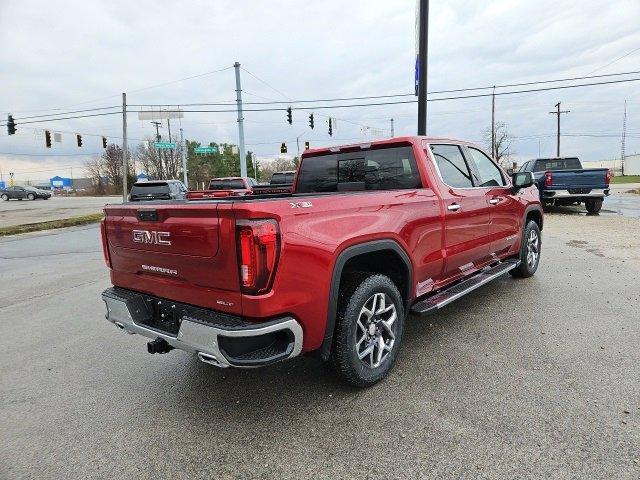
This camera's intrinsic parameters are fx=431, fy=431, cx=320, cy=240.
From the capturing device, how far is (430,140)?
13.8ft

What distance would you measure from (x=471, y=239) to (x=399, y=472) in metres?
2.71

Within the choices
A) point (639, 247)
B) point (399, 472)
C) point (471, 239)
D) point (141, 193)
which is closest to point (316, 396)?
point (399, 472)

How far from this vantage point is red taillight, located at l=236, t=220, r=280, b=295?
7.84 feet

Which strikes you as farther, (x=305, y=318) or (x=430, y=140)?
(x=430, y=140)

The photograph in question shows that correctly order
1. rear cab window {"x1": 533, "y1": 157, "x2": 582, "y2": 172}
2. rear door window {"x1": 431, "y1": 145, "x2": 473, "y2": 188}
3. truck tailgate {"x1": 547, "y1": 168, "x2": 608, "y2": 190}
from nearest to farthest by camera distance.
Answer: rear door window {"x1": 431, "y1": 145, "x2": 473, "y2": 188}, truck tailgate {"x1": 547, "y1": 168, "x2": 608, "y2": 190}, rear cab window {"x1": 533, "y1": 157, "x2": 582, "y2": 172}

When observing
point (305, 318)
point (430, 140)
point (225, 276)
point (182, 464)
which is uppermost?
point (430, 140)

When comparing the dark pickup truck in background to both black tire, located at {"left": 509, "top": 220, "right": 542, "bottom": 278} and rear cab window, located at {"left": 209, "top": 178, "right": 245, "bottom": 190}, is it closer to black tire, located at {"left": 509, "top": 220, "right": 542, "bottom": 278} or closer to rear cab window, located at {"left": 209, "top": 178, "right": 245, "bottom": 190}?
black tire, located at {"left": 509, "top": 220, "right": 542, "bottom": 278}

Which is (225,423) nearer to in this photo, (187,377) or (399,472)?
(187,377)

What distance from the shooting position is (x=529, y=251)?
614 centimetres

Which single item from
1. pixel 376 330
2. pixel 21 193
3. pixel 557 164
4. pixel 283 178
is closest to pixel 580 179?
pixel 557 164

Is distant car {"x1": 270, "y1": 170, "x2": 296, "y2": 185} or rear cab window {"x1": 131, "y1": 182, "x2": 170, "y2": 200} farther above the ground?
distant car {"x1": 270, "y1": 170, "x2": 296, "y2": 185}

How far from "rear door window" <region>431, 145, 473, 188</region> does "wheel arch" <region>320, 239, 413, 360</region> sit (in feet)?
3.74

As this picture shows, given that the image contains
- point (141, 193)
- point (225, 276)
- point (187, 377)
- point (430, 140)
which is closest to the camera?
point (225, 276)

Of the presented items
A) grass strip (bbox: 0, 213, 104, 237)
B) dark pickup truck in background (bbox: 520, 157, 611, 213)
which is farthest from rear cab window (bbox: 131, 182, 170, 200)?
dark pickup truck in background (bbox: 520, 157, 611, 213)
